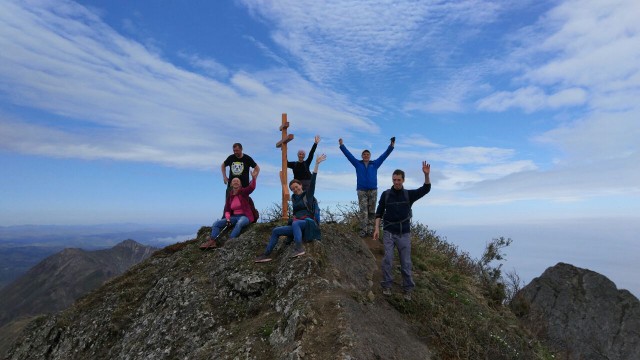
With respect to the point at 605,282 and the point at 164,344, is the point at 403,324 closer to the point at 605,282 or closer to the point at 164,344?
the point at 164,344

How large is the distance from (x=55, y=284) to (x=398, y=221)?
141 meters

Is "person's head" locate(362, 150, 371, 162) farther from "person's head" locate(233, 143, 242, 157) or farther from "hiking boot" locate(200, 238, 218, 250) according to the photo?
"hiking boot" locate(200, 238, 218, 250)

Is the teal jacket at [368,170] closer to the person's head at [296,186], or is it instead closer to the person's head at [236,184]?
the person's head at [296,186]

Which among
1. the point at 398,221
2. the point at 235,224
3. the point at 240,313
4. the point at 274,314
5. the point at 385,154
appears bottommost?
the point at 240,313

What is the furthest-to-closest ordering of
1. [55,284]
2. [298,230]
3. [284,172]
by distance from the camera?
[55,284] < [284,172] < [298,230]

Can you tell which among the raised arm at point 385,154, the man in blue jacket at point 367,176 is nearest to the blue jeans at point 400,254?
the man in blue jacket at point 367,176

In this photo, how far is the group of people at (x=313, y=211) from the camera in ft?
30.0

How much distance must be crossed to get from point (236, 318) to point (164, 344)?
1700mm

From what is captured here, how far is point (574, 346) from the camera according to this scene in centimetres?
1576

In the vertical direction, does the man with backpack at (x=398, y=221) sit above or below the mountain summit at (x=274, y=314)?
above

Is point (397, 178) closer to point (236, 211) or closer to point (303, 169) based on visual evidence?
point (303, 169)

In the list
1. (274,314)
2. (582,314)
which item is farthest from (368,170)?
(582,314)

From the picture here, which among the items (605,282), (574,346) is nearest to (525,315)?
(574,346)

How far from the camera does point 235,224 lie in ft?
40.1
